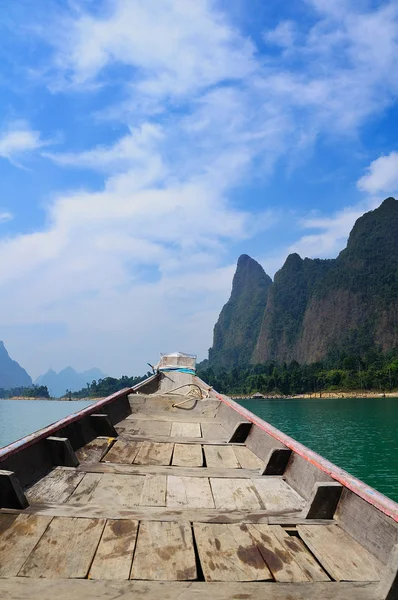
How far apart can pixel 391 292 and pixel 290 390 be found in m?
32.5

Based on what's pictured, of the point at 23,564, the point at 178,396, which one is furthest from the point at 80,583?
the point at 178,396

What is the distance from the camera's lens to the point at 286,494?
280cm

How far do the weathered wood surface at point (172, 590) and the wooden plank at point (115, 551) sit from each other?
0.26ft

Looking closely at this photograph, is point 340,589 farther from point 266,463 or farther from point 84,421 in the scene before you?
point 84,421

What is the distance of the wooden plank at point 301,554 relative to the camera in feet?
5.92

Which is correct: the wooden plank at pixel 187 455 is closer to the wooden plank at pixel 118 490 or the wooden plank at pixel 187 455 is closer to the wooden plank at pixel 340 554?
the wooden plank at pixel 118 490

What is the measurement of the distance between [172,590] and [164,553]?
291 mm

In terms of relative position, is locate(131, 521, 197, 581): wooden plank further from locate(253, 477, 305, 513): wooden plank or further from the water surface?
the water surface

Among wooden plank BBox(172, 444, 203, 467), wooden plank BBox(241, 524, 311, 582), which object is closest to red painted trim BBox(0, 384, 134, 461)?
wooden plank BBox(172, 444, 203, 467)

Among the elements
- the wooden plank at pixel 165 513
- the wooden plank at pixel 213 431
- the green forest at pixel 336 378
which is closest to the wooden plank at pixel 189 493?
the wooden plank at pixel 165 513

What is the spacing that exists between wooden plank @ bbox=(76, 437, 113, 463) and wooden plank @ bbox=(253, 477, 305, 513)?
1.35m

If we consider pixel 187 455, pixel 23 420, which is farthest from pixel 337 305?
pixel 187 455

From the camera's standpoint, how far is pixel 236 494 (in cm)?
281

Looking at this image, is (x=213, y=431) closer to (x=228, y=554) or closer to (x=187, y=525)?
(x=187, y=525)
